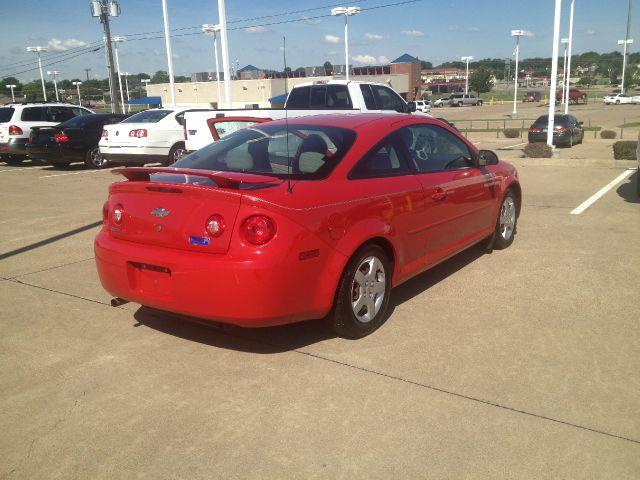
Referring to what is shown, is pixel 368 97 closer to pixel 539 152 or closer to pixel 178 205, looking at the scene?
pixel 539 152

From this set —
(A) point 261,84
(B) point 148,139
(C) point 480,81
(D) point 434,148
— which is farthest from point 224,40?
(C) point 480,81

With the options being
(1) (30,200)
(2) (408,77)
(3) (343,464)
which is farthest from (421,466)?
(2) (408,77)

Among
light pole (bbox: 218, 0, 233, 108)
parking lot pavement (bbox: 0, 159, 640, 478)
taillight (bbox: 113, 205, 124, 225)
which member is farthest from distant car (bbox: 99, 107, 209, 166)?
taillight (bbox: 113, 205, 124, 225)

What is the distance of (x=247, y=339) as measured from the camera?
4.16 m

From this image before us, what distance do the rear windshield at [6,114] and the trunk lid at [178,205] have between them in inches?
574

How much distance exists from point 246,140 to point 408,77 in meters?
79.4

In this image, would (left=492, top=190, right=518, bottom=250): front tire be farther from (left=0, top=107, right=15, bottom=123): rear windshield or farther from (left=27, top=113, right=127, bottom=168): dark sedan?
(left=0, top=107, right=15, bottom=123): rear windshield

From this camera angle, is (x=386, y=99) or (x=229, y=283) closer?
(x=229, y=283)

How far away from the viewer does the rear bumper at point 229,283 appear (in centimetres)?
343

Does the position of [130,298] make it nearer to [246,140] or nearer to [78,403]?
[78,403]

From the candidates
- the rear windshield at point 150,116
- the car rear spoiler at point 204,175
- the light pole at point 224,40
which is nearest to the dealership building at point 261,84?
the light pole at point 224,40

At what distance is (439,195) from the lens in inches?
190

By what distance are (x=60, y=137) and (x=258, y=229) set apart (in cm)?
1371

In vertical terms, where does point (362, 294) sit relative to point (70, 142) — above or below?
below
